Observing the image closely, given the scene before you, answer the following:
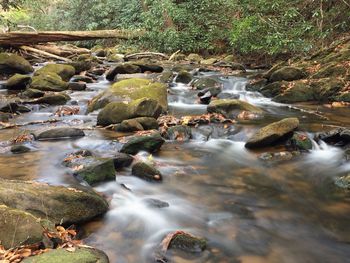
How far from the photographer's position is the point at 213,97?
34.4 feet

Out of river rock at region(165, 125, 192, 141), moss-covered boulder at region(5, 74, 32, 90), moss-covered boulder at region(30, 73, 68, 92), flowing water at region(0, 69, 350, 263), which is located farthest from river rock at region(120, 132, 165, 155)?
moss-covered boulder at region(5, 74, 32, 90)

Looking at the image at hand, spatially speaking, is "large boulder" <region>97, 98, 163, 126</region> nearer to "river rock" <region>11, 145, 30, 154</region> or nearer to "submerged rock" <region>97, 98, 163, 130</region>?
"submerged rock" <region>97, 98, 163, 130</region>

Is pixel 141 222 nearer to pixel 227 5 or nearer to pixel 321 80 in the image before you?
pixel 321 80

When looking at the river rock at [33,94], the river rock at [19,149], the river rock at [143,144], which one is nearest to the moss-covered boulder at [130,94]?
the river rock at [33,94]

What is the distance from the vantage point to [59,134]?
23.1 feet

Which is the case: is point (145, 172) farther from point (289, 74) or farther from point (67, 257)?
point (289, 74)

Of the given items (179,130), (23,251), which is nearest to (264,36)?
(179,130)

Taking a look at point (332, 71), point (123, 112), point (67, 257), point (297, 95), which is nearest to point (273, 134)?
point (123, 112)

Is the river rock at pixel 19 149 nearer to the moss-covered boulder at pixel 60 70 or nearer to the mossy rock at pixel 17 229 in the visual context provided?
the mossy rock at pixel 17 229

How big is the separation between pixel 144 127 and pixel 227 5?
10.9m

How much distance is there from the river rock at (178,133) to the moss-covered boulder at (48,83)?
5.59m

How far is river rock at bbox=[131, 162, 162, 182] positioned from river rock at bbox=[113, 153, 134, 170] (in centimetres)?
34

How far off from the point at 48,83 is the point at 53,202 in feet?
27.5

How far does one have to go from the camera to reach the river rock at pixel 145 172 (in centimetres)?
511
